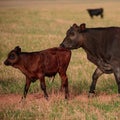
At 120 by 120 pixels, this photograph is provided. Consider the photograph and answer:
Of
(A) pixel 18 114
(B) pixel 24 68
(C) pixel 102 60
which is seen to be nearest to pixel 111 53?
(C) pixel 102 60

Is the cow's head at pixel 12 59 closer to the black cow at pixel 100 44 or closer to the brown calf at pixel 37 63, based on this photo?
the brown calf at pixel 37 63

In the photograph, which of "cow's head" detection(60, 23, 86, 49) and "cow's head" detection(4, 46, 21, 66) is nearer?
"cow's head" detection(4, 46, 21, 66)

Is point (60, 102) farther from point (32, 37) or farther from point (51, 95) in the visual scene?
point (32, 37)

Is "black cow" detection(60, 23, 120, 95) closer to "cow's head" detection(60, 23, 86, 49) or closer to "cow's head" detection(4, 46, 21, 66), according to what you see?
"cow's head" detection(60, 23, 86, 49)

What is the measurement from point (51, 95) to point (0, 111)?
5.90 ft

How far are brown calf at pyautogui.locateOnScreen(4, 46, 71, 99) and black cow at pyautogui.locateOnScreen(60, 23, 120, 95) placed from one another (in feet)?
2.33

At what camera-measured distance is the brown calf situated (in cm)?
997

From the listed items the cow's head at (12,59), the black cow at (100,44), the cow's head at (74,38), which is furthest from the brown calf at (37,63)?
the black cow at (100,44)

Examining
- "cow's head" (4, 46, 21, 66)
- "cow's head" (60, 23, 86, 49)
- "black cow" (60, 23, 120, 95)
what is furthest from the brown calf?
"black cow" (60, 23, 120, 95)

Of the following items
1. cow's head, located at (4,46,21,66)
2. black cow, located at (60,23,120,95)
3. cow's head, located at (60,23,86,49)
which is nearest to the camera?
cow's head, located at (4,46,21,66)

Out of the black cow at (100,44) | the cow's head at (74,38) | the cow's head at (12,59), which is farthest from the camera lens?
the cow's head at (74,38)

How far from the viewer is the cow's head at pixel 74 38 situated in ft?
36.0

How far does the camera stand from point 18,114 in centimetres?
901

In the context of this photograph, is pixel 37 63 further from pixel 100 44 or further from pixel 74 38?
pixel 100 44
